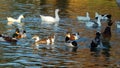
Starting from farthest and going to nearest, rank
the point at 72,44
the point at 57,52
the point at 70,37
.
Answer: the point at 70,37 → the point at 72,44 → the point at 57,52

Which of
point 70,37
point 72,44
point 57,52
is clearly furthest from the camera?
point 70,37

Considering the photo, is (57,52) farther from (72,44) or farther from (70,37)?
(70,37)

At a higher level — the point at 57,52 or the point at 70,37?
the point at 70,37

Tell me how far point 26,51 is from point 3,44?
255cm

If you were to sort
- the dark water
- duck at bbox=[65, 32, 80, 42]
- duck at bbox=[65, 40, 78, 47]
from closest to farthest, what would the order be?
1. the dark water
2. duck at bbox=[65, 40, 78, 47]
3. duck at bbox=[65, 32, 80, 42]

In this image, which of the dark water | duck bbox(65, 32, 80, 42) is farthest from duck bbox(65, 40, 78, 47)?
duck bbox(65, 32, 80, 42)

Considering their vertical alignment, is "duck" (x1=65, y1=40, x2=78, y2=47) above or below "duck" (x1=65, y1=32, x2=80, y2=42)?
below

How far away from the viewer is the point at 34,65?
2008 centimetres

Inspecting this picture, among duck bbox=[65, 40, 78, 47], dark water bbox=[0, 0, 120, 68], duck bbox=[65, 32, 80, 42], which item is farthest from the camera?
duck bbox=[65, 32, 80, 42]

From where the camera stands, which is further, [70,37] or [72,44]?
[70,37]

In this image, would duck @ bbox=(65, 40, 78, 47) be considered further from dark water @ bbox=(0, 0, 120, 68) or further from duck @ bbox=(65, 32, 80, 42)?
duck @ bbox=(65, 32, 80, 42)

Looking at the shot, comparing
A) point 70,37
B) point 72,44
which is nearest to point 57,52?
point 72,44

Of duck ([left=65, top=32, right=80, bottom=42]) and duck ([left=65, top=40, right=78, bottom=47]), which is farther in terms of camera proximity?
duck ([left=65, top=32, right=80, bottom=42])

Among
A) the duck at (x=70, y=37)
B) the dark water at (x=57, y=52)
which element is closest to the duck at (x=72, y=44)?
the dark water at (x=57, y=52)
